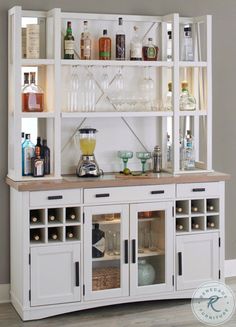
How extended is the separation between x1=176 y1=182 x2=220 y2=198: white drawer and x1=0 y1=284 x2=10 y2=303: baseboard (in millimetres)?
1355

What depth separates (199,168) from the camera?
514cm

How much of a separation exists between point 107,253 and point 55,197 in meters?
0.55

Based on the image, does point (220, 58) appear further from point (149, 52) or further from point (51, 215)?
point (51, 215)

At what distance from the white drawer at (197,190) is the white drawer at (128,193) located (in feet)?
0.21

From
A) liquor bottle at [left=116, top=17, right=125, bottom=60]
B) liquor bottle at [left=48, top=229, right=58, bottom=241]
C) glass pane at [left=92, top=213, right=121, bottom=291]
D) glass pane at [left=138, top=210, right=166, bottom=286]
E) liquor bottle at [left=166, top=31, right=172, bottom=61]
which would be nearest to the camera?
liquor bottle at [left=48, top=229, right=58, bottom=241]

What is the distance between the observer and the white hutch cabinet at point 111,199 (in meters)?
4.49

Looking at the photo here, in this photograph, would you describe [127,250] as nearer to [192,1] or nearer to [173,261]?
[173,261]

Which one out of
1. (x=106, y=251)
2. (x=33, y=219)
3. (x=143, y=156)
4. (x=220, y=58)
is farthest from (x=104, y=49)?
(x=106, y=251)

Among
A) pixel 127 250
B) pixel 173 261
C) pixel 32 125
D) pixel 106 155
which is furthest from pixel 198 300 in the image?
pixel 32 125

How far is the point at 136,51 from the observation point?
4.88m

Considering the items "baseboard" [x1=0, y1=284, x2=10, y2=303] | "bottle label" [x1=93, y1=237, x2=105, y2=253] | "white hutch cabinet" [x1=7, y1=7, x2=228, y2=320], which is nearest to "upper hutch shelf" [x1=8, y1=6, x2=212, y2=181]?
"white hutch cabinet" [x1=7, y1=7, x2=228, y2=320]

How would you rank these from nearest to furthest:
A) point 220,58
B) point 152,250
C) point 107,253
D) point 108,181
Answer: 1. point 108,181
2. point 107,253
3. point 152,250
4. point 220,58

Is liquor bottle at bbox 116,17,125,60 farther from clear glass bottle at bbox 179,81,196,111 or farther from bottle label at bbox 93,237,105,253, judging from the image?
bottle label at bbox 93,237,105,253

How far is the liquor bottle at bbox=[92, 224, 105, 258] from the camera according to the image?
15.2 feet
